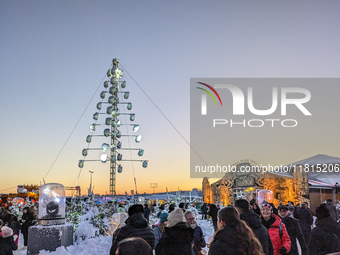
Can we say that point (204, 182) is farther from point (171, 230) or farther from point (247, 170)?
point (171, 230)

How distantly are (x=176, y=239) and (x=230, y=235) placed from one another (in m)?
0.91

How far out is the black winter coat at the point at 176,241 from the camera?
11.6 feet

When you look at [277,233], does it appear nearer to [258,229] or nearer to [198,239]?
[258,229]

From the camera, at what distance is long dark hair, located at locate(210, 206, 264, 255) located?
2883 mm

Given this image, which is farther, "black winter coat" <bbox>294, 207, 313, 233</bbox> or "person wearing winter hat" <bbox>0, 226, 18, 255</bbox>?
"black winter coat" <bbox>294, 207, 313, 233</bbox>

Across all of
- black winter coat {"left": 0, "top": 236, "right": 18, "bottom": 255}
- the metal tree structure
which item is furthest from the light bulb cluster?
black winter coat {"left": 0, "top": 236, "right": 18, "bottom": 255}

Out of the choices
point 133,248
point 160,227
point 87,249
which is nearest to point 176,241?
point 133,248

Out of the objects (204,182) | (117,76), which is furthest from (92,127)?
(204,182)

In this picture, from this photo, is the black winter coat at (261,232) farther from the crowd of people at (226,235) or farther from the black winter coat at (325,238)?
the black winter coat at (325,238)

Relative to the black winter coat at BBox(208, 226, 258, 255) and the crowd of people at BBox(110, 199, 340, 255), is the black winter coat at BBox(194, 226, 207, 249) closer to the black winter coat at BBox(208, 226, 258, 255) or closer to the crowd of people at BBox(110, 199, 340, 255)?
the crowd of people at BBox(110, 199, 340, 255)

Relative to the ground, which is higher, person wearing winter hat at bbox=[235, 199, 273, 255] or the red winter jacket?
person wearing winter hat at bbox=[235, 199, 273, 255]

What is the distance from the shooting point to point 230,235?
116 inches

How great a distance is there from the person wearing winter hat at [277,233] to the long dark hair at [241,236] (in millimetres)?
1878

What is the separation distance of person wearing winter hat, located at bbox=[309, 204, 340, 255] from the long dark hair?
2600 mm
